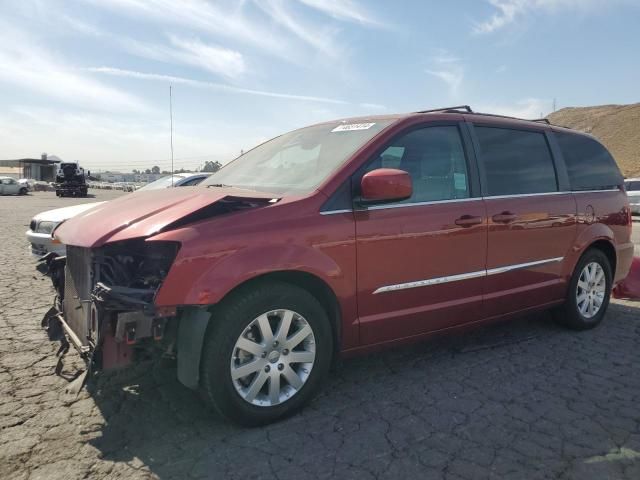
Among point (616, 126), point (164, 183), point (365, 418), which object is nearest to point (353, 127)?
point (365, 418)

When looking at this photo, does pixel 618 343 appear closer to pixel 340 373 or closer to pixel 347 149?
pixel 340 373

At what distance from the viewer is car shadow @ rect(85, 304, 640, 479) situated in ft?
8.45

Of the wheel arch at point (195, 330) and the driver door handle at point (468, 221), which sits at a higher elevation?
the driver door handle at point (468, 221)

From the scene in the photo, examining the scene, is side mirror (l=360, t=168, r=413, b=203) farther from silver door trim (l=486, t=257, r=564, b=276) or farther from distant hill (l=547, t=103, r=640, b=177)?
distant hill (l=547, t=103, r=640, b=177)

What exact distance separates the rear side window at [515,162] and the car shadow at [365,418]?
140 centimetres

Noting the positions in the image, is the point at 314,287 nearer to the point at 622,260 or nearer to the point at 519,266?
the point at 519,266

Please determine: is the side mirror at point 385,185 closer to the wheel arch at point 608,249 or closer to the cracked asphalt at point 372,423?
the cracked asphalt at point 372,423

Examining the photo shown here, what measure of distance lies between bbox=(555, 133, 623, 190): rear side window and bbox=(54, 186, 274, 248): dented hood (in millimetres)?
3142

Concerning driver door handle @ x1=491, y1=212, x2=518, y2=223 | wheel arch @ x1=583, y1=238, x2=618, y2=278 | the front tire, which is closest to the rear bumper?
wheel arch @ x1=583, y1=238, x2=618, y2=278

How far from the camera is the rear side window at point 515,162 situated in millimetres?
3980

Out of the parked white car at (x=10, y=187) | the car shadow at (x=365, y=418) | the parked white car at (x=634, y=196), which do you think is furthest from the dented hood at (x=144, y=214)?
the parked white car at (x=10, y=187)

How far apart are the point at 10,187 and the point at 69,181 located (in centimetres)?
909

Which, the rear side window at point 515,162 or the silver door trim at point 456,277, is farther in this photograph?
the rear side window at point 515,162

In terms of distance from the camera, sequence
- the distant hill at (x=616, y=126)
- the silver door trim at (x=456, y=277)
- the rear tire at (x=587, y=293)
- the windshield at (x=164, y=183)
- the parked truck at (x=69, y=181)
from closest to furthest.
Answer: the silver door trim at (x=456, y=277), the rear tire at (x=587, y=293), the windshield at (x=164, y=183), the parked truck at (x=69, y=181), the distant hill at (x=616, y=126)
